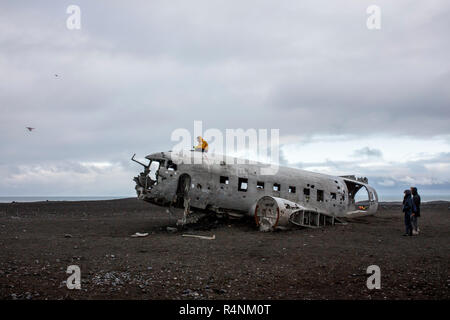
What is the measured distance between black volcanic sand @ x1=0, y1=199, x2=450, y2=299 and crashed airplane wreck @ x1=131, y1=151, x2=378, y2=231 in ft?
5.77

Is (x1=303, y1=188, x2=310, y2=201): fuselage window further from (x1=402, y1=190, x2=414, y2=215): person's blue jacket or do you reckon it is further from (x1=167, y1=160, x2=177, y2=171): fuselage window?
(x1=167, y1=160, x2=177, y2=171): fuselage window

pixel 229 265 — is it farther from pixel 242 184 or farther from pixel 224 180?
pixel 242 184

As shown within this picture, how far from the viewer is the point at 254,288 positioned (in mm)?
8016

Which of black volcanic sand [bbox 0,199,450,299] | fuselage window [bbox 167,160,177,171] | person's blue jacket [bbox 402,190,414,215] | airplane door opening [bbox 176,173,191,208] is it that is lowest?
black volcanic sand [bbox 0,199,450,299]

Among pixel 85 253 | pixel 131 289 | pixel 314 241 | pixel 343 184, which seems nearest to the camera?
pixel 131 289

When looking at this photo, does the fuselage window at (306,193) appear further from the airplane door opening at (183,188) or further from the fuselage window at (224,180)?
the airplane door opening at (183,188)

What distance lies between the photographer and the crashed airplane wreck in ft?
57.8

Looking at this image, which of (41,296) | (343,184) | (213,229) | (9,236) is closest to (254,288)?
(41,296)

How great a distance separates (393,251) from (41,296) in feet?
36.3

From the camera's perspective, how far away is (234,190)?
18906 mm

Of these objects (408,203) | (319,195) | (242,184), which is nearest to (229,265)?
(242,184)

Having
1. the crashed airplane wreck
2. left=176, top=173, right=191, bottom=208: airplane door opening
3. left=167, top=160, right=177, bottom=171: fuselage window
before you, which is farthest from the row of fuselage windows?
left=167, top=160, right=177, bottom=171: fuselage window
